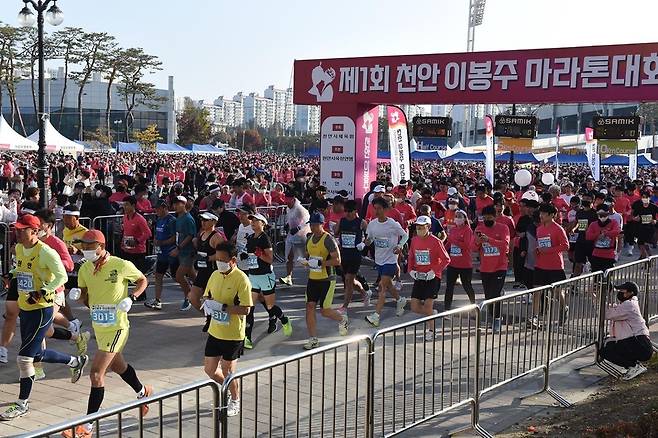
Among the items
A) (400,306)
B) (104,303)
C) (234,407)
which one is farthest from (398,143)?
(234,407)

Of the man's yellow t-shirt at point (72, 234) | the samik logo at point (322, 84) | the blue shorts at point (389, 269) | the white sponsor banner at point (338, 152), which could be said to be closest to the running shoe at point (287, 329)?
the blue shorts at point (389, 269)

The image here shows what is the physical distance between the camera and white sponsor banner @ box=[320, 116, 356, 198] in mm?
17906

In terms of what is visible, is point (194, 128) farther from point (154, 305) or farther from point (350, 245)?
point (350, 245)

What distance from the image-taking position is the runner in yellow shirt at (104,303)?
248 inches

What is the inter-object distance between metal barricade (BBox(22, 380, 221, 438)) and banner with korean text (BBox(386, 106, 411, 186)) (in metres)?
13.3

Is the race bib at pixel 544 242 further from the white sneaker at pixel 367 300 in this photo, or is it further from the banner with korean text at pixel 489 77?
the banner with korean text at pixel 489 77

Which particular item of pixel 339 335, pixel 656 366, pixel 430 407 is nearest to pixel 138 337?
pixel 339 335

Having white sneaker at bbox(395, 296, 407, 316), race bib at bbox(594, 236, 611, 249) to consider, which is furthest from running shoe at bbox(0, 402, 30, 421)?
race bib at bbox(594, 236, 611, 249)

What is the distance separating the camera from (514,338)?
7445 mm

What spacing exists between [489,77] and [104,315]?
1207 centimetres

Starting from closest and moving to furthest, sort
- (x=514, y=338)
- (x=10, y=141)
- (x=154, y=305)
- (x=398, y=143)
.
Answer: (x=514, y=338) → (x=154, y=305) → (x=398, y=143) → (x=10, y=141)

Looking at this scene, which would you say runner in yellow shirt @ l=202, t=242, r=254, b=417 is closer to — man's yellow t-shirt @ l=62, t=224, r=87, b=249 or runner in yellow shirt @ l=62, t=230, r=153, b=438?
runner in yellow shirt @ l=62, t=230, r=153, b=438

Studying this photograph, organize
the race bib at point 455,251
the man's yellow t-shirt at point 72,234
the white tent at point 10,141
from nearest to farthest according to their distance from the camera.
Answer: the man's yellow t-shirt at point 72,234
the race bib at point 455,251
the white tent at point 10,141

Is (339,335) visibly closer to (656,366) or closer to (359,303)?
(359,303)
